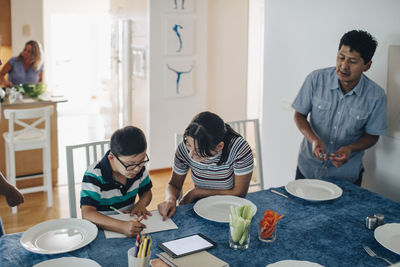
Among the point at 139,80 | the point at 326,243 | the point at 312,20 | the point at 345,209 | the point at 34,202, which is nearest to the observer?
the point at 326,243

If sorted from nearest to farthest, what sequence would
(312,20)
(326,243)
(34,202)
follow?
1. (326,243)
2. (312,20)
3. (34,202)

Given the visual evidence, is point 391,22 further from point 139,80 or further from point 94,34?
point 94,34

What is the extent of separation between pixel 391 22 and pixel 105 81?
5.56 m

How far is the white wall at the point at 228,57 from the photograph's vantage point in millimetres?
5160

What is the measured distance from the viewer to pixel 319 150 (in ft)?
8.14

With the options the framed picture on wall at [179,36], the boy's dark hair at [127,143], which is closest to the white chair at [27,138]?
the framed picture on wall at [179,36]

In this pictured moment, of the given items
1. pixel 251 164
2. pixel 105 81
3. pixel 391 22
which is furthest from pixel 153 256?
pixel 105 81

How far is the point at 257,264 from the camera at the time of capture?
1.61 meters

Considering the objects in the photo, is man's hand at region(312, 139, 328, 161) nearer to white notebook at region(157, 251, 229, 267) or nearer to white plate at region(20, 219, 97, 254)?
white notebook at region(157, 251, 229, 267)

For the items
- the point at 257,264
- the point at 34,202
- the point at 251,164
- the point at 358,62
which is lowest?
the point at 34,202

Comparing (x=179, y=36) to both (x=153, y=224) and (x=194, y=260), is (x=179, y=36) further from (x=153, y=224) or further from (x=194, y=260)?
(x=194, y=260)

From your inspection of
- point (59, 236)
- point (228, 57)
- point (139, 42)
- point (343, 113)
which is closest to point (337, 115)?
point (343, 113)

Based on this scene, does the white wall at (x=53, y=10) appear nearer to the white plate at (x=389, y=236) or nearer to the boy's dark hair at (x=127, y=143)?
the boy's dark hair at (x=127, y=143)

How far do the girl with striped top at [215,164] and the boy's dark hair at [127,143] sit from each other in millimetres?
254
